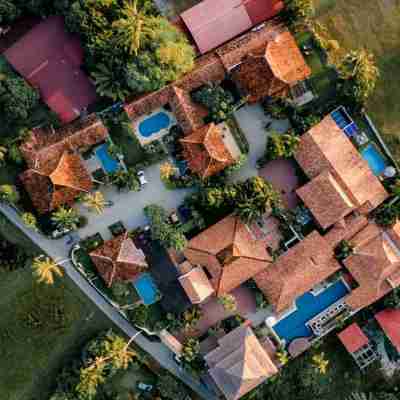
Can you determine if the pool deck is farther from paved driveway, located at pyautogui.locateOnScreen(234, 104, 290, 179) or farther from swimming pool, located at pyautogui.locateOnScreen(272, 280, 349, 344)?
swimming pool, located at pyautogui.locateOnScreen(272, 280, 349, 344)

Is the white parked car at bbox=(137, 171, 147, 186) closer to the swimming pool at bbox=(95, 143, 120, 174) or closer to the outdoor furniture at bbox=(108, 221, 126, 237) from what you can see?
the swimming pool at bbox=(95, 143, 120, 174)

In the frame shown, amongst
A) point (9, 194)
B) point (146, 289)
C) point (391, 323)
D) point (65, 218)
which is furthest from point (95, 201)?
point (391, 323)

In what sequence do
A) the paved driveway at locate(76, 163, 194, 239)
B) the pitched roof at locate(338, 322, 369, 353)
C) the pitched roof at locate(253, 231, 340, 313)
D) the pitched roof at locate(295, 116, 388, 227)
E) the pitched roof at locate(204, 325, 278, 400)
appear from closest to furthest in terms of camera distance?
the pitched roof at locate(204, 325, 278, 400), the pitched roof at locate(295, 116, 388, 227), the pitched roof at locate(253, 231, 340, 313), the pitched roof at locate(338, 322, 369, 353), the paved driveway at locate(76, 163, 194, 239)

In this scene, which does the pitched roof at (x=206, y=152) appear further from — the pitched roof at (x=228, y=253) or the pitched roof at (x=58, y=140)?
the pitched roof at (x=58, y=140)

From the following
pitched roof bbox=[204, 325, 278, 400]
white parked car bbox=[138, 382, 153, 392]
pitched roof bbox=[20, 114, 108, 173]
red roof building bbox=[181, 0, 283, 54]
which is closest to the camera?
pitched roof bbox=[204, 325, 278, 400]

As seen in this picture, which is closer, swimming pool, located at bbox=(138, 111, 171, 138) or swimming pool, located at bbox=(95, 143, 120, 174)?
swimming pool, located at bbox=(138, 111, 171, 138)

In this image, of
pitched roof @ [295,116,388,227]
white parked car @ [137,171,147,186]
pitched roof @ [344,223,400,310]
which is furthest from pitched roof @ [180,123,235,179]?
pitched roof @ [344,223,400,310]

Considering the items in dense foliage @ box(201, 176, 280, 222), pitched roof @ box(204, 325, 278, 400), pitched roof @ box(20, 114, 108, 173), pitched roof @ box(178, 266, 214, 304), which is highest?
Answer: pitched roof @ box(20, 114, 108, 173)

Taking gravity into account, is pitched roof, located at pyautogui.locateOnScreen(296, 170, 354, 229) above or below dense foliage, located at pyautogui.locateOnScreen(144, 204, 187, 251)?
below
